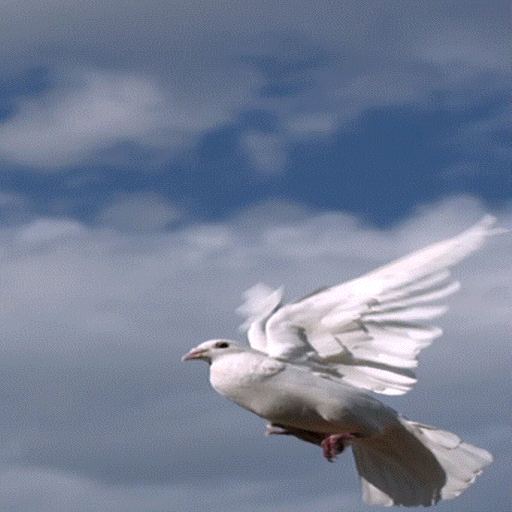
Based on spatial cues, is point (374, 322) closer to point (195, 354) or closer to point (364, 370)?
point (364, 370)

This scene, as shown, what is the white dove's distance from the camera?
704 inches

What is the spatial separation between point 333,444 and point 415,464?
133cm

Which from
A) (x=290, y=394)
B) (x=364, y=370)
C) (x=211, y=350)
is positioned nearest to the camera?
(x=290, y=394)

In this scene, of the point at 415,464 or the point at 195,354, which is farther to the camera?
the point at 415,464

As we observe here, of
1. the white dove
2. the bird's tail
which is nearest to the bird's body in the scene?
the white dove

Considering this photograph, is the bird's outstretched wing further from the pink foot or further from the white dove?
the pink foot

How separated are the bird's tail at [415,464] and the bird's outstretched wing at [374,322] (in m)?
0.60

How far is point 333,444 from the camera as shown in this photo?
59.2 ft

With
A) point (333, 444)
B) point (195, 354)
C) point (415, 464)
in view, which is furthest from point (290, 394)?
point (415, 464)

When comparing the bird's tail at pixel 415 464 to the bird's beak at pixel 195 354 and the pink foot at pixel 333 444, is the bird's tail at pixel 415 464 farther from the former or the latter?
the bird's beak at pixel 195 354

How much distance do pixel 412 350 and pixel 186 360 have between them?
2.56 m

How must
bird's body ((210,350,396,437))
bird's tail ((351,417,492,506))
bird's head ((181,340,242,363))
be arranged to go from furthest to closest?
bird's tail ((351,417,492,506)) < bird's head ((181,340,242,363)) < bird's body ((210,350,396,437))

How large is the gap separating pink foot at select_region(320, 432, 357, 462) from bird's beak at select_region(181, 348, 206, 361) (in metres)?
1.67

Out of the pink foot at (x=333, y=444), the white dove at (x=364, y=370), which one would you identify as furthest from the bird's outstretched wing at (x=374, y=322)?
the pink foot at (x=333, y=444)
